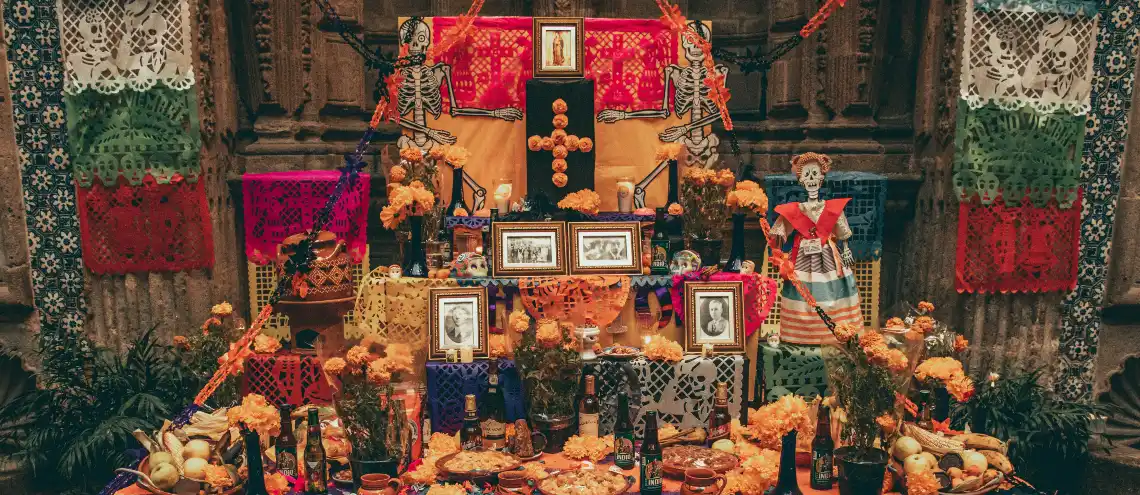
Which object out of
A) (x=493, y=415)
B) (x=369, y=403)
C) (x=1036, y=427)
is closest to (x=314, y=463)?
(x=369, y=403)


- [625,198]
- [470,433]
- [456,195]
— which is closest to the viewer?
[470,433]

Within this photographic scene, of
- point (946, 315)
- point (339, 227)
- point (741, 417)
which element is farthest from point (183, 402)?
point (946, 315)

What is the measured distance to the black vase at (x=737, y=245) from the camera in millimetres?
5688

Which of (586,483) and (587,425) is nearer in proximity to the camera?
(586,483)

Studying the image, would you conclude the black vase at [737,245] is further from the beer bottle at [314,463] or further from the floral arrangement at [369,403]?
the beer bottle at [314,463]

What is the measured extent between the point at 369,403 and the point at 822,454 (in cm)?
218

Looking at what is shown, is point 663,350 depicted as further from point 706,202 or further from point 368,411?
point 368,411

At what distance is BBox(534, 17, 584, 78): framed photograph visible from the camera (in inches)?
255

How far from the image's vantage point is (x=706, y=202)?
571 cm

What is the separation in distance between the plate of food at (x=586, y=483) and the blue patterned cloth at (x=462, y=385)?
0.79 metres

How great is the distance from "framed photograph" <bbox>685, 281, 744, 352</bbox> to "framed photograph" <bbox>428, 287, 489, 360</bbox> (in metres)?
1.26

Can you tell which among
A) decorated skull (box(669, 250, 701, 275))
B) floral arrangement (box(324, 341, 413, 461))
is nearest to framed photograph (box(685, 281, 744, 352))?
decorated skull (box(669, 250, 701, 275))

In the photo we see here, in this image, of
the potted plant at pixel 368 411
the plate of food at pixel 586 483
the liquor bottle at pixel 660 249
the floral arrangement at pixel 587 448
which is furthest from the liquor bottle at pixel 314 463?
the liquor bottle at pixel 660 249

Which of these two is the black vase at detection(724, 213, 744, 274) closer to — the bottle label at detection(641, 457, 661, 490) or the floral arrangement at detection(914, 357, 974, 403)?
the floral arrangement at detection(914, 357, 974, 403)
